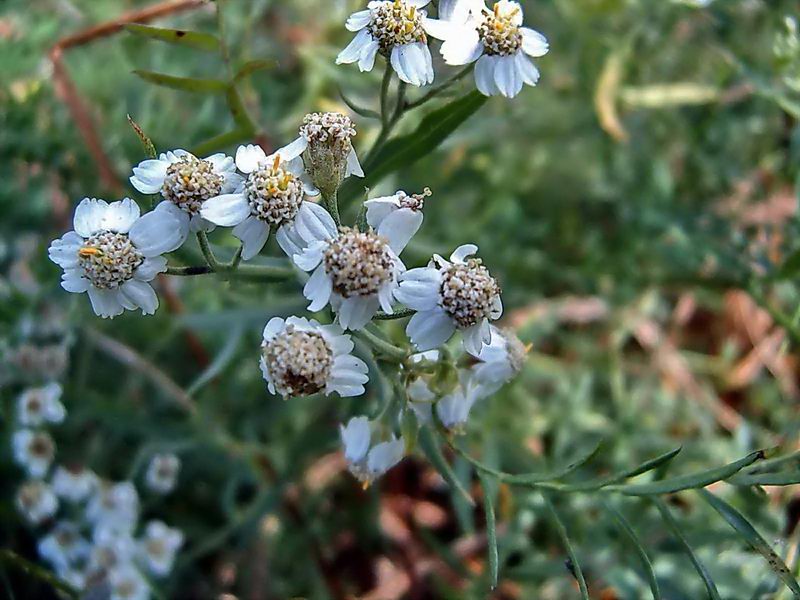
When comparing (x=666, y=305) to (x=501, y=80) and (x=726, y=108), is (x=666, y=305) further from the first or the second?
(x=501, y=80)

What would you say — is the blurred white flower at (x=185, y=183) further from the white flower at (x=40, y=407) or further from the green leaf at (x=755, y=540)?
the green leaf at (x=755, y=540)

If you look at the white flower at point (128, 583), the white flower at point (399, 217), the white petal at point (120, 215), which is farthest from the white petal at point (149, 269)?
the white flower at point (128, 583)

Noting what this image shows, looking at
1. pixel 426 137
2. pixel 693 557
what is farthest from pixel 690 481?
pixel 426 137

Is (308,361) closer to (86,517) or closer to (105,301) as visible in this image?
(105,301)

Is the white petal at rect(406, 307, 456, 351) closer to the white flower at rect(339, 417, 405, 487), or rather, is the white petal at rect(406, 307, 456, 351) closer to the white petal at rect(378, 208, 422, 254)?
the white petal at rect(378, 208, 422, 254)

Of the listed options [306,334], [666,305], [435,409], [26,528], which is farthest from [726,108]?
[26,528]

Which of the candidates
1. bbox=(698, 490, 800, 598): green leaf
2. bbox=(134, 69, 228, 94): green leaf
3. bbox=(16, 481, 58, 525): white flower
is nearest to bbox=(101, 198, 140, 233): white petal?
bbox=(134, 69, 228, 94): green leaf
